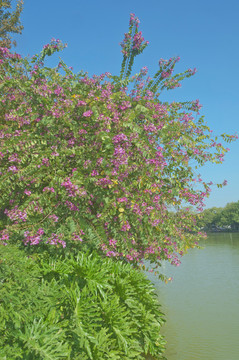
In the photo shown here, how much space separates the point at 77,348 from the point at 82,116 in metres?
4.77

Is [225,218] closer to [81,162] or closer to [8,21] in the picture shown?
[8,21]

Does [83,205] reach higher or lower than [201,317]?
higher

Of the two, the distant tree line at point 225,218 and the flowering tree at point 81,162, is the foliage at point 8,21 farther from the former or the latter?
the distant tree line at point 225,218

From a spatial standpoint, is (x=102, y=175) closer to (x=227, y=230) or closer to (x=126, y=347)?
(x=126, y=347)

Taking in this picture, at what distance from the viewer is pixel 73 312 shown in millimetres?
5605

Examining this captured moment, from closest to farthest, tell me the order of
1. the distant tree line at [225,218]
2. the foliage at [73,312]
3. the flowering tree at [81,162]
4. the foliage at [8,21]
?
1. the foliage at [73,312]
2. the flowering tree at [81,162]
3. the foliage at [8,21]
4. the distant tree line at [225,218]

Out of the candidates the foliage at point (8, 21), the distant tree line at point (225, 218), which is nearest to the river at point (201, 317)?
the foliage at point (8, 21)

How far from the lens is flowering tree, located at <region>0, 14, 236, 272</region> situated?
7.37 metres

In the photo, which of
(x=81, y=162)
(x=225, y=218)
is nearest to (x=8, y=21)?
(x=81, y=162)

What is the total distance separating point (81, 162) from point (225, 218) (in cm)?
14771

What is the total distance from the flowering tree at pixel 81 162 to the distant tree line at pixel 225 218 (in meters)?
136

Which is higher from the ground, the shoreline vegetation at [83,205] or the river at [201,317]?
the shoreline vegetation at [83,205]

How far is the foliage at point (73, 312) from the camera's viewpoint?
4.78 metres

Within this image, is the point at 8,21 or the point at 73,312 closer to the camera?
the point at 73,312
